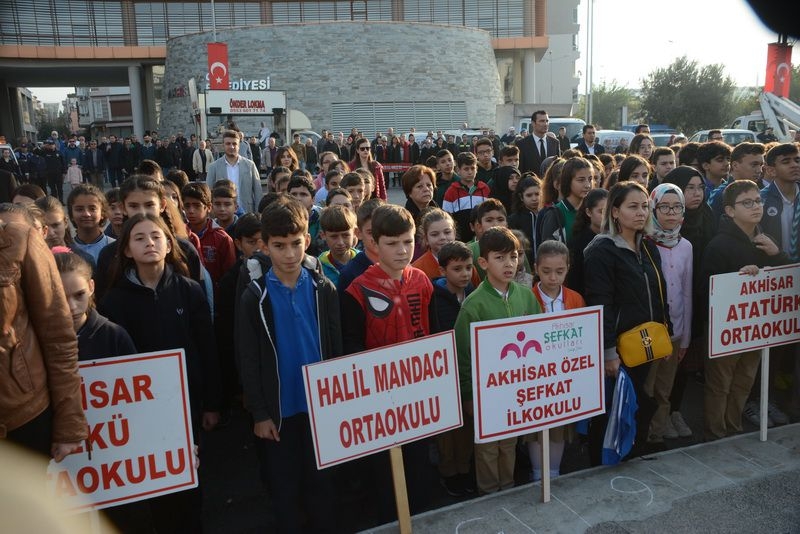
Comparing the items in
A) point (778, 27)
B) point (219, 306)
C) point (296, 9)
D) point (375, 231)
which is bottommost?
point (219, 306)

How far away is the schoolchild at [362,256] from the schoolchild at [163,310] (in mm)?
849

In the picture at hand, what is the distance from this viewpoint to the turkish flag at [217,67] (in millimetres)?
24562

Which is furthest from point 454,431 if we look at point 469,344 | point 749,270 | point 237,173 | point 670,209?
point 237,173

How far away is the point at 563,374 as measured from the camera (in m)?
3.60

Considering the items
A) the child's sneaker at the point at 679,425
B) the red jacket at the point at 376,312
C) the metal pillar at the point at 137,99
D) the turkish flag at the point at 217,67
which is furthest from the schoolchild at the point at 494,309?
the metal pillar at the point at 137,99

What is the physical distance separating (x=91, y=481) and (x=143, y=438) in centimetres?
28

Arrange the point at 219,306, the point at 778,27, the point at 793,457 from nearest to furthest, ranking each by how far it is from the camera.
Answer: the point at 778,27, the point at 793,457, the point at 219,306

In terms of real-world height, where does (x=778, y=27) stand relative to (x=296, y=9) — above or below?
below

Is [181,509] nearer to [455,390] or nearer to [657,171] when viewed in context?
[455,390]

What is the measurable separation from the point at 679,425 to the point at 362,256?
2658mm

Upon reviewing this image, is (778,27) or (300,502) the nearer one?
(778,27)

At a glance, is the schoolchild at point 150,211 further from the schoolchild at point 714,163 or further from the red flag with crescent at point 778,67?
the schoolchild at point 714,163

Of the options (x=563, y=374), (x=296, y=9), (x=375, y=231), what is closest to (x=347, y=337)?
(x=375, y=231)

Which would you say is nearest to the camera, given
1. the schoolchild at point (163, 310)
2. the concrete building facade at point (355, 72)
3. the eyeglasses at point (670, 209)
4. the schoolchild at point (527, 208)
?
the schoolchild at point (163, 310)
